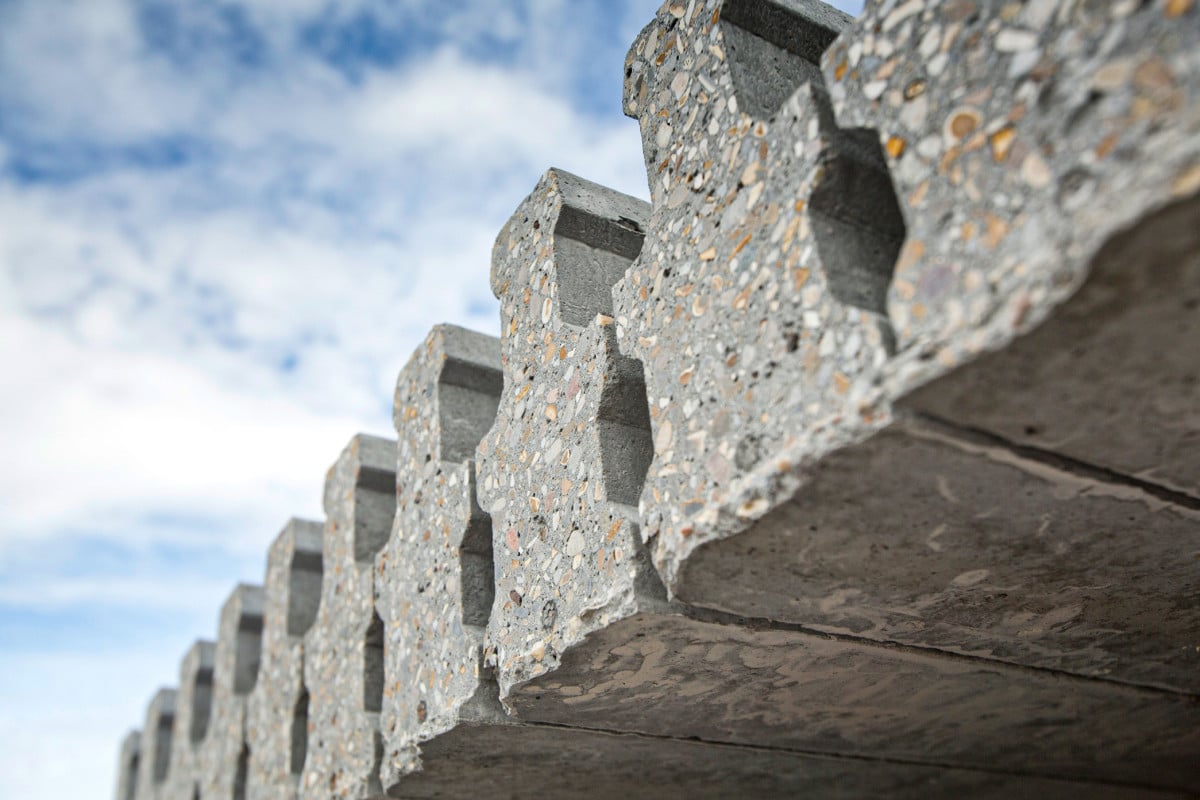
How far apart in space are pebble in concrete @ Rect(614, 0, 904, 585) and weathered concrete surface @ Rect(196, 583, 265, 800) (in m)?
4.49

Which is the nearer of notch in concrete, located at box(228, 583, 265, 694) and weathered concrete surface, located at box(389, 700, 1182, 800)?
weathered concrete surface, located at box(389, 700, 1182, 800)

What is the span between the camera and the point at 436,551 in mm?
3928

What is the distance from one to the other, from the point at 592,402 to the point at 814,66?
42.8 inches

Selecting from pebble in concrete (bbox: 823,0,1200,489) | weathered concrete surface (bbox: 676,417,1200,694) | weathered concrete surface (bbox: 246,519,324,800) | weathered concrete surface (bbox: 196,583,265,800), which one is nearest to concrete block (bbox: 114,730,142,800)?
weathered concrete surface (bbox: 196,583,265,800)

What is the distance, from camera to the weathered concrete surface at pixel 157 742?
350 inches

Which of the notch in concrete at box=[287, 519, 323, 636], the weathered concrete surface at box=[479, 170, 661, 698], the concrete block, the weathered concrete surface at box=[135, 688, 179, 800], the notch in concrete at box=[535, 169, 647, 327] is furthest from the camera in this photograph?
the concrete block

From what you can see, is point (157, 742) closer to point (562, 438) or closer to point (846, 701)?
point (846, 701)

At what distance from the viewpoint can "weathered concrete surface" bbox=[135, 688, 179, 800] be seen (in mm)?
8898

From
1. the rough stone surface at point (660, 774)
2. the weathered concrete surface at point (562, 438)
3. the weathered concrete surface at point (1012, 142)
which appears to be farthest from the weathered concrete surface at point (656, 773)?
the weathered concrete surface at point (1012, 142)

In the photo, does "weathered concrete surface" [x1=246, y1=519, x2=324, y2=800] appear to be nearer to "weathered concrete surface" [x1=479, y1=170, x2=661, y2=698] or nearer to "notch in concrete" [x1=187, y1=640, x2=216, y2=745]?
"notch in concrete" [x1=187, y1=640, x2=216, y2=745]

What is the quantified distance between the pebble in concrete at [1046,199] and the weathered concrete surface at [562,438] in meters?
1.07

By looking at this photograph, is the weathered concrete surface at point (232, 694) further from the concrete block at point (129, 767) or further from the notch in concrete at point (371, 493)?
the concrete block at point (129, 767)

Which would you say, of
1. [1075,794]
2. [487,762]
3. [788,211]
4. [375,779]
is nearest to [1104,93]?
[788,211]

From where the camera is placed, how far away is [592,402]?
3016 millimetres
